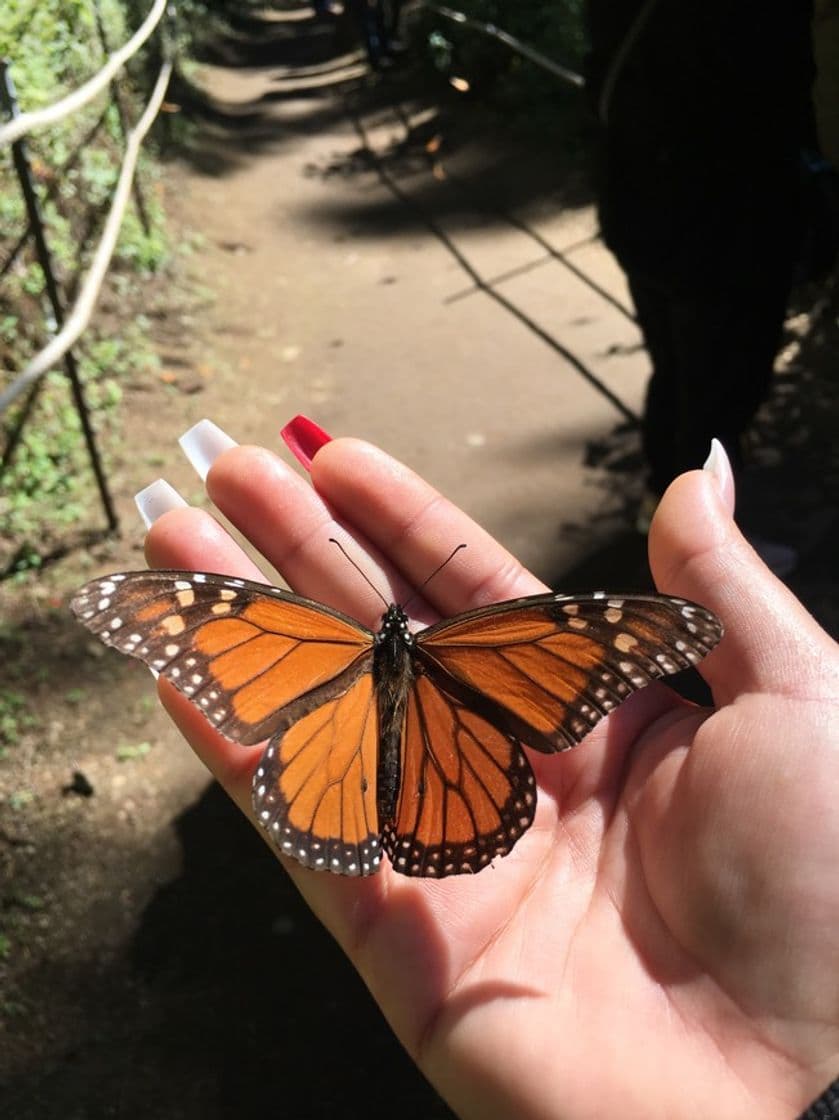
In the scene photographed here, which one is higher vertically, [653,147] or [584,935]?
[653,147]

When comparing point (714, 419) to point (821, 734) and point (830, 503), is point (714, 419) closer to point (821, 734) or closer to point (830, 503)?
point (830, 503)

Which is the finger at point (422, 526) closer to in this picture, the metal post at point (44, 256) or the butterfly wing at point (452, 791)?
the butterfly wing at point (452, 791)

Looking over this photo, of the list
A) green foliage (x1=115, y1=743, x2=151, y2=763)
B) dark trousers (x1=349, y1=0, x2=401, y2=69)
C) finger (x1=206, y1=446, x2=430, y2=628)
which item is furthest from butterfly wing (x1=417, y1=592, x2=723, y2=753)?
dark trousers (x1=349, y1=0, x2=401, y2=69)

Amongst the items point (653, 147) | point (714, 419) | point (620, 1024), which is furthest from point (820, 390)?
point (620, 1024)

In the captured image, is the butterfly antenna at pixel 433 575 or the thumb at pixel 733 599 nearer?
the thumb at pixel 733 599

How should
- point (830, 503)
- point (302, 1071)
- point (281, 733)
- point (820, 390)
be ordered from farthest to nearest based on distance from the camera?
point (820, 390) < point (830, 503) < point (302, 1071) < point (281, 733)

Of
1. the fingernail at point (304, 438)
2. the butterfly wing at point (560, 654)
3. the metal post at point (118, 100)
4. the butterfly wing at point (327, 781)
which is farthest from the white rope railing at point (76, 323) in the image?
the metal post at point (118, 100)

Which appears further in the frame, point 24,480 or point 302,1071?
point 24,480
